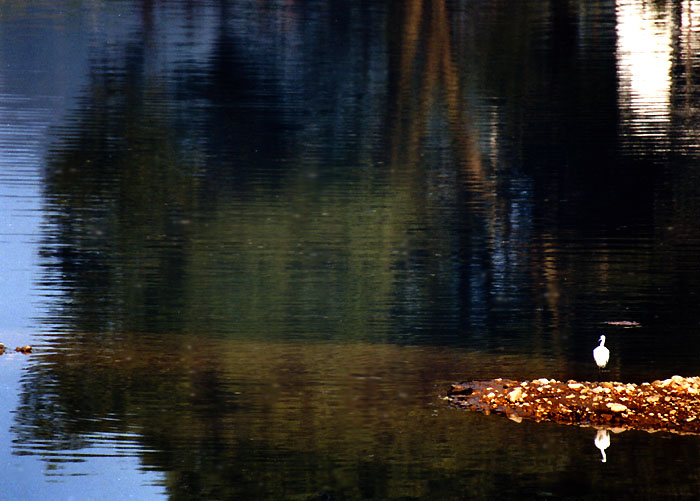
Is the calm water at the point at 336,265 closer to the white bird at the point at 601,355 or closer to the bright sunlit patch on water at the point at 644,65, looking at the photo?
the bright sunlit patch on water at the point at 644,65

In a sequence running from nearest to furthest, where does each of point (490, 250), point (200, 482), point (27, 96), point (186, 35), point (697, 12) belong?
1. point (200, 482)
2. point (490, 250)
3. point (27, 96)
4. point (186, 35)
5. point (697, 12)

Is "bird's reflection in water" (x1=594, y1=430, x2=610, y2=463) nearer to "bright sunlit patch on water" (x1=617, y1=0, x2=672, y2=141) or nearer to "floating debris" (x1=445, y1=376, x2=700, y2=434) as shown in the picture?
"floating debris" (x1=445, y1=376, x2=700, y2=434)

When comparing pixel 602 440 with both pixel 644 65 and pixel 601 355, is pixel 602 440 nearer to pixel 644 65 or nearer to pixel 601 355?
pixel 601 355

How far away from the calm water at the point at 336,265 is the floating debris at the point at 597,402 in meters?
0.31

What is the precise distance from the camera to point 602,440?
494 inches

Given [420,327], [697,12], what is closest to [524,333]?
[420,327]

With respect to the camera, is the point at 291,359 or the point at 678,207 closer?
the point at 291,359

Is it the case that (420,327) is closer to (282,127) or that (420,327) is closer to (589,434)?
(589,434)

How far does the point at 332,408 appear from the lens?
13.5 m

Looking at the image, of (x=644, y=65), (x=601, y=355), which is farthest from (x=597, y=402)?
(x=644, y=65)

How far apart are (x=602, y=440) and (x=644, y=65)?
3535 centimetres

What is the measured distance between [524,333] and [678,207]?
1024 cm

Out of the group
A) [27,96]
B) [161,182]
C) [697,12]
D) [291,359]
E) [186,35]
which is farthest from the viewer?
[697,12]

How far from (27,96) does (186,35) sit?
15.1m
